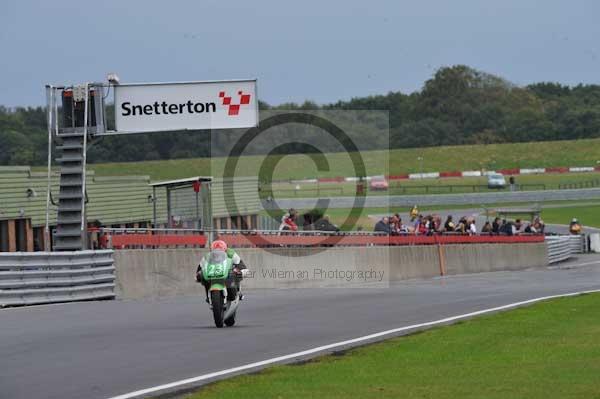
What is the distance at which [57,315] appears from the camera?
18.5m

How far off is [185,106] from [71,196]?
3.02 metres

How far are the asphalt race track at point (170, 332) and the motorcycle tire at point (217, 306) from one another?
155mm

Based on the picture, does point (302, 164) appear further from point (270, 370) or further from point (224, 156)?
point (270, 370)

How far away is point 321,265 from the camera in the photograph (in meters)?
31.8

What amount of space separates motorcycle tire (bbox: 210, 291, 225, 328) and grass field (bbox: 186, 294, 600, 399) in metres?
2.91

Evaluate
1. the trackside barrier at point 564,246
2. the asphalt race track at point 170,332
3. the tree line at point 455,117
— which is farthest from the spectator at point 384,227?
the tree line at point 455,117

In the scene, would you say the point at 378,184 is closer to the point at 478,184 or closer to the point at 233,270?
the point at 478,184

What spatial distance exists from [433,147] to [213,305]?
311 ft

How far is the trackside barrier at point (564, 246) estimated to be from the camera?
49250mm

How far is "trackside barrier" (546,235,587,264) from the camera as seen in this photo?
49.2 meters

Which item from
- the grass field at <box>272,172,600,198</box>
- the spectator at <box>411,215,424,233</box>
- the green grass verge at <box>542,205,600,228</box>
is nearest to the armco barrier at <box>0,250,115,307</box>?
the spectator at <box>411,215,424,233</box>

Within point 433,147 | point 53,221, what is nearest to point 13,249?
point 53,221

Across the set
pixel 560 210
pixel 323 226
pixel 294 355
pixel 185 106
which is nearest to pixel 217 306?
pixel 294 355

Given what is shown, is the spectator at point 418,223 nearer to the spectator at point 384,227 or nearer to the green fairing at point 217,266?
the spectator at point 384,227
